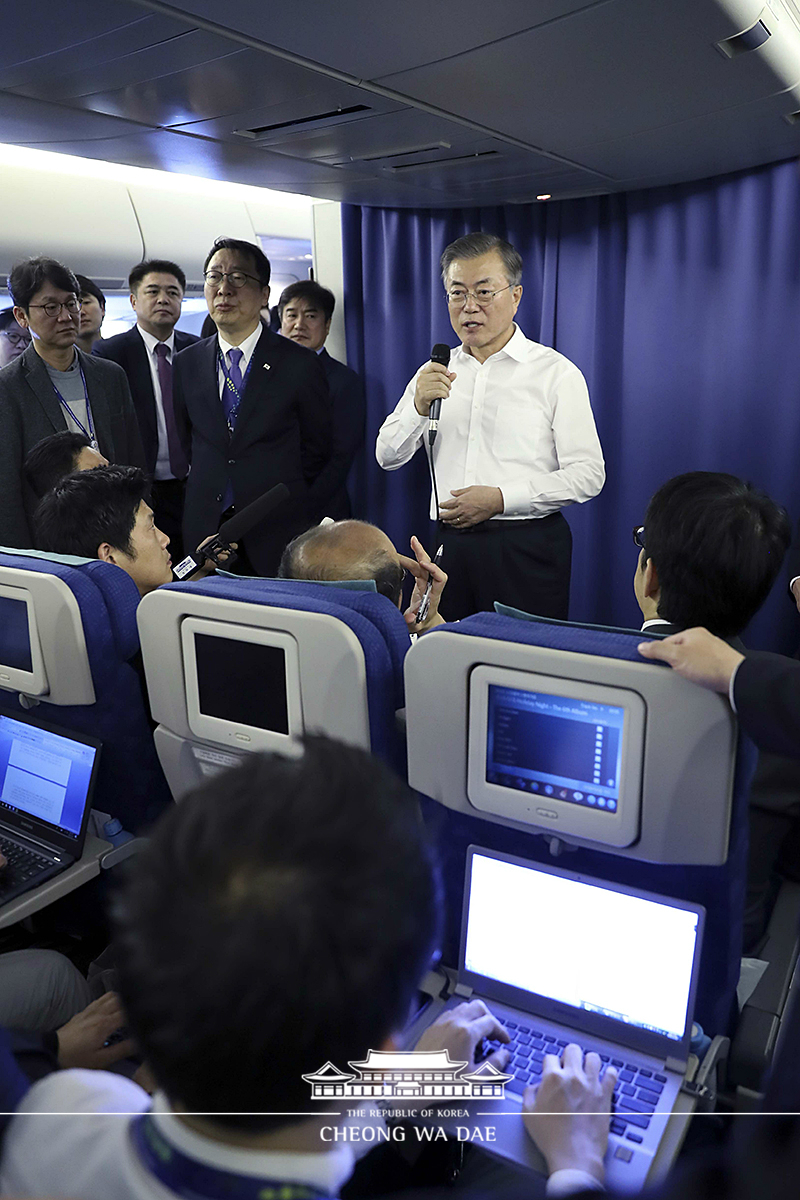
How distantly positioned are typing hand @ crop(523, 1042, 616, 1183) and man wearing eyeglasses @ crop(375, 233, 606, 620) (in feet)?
7.72

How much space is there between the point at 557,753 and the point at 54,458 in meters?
2.34

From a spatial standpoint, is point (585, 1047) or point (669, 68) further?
point (669, 68)

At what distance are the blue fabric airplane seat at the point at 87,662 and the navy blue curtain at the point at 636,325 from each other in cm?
315

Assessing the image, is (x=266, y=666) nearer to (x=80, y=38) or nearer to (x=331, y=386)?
(x=80, y=38)

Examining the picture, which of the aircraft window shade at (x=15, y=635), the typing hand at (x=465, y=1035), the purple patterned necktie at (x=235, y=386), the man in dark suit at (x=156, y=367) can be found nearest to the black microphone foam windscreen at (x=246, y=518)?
the aircraft window shade at (x=15, y=635)

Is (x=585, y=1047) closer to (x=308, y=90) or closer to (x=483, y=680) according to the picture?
(x=483, y=680)

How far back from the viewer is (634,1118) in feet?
3.88

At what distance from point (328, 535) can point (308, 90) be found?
1.45 meters

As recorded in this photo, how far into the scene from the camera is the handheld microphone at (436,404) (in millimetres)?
3445

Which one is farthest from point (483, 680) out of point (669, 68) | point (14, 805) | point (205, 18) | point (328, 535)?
point (669, 68)

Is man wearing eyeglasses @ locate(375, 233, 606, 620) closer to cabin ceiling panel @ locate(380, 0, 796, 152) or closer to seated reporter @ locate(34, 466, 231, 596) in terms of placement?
cabin ceiling panel @ locate(380, 0, 796, 152)

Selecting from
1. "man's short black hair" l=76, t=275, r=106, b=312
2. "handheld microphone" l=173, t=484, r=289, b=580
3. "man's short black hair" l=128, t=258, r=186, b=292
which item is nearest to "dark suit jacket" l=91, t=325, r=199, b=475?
"man's short black hair" l=128, t=258, r=186, b=292

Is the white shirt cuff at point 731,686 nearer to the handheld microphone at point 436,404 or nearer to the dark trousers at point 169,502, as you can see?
the handheld microphone at point 436,404

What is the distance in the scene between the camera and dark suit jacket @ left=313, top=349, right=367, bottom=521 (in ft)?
14.5
